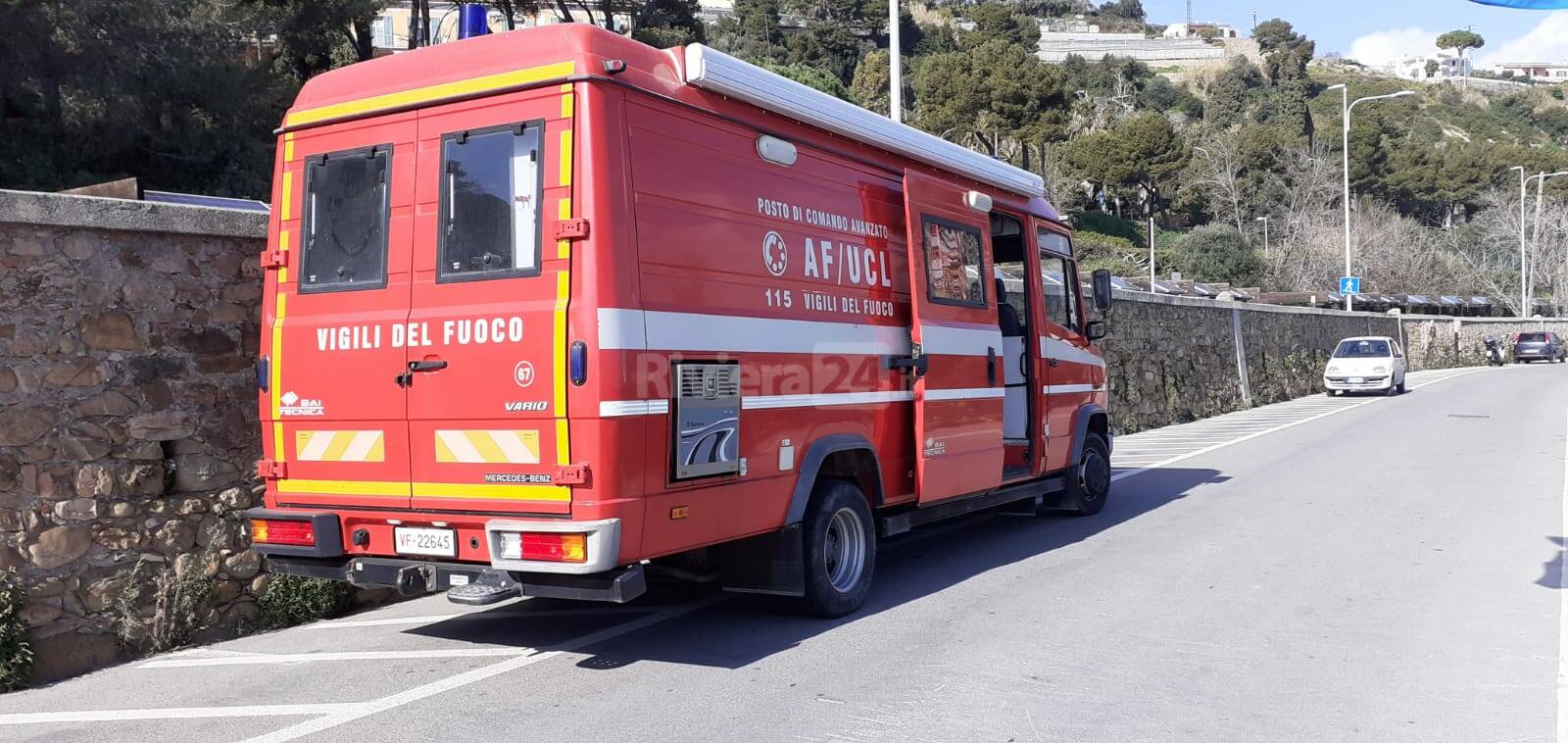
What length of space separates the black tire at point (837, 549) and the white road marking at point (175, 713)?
8.28 feet

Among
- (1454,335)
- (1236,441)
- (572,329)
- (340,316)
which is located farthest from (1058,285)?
(1454,335)

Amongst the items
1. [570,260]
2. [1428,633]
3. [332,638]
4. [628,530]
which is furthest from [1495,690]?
[332,638]

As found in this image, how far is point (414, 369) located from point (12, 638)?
2310mm

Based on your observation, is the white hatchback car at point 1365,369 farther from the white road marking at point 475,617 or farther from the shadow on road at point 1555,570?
the white road marking at point 475,617

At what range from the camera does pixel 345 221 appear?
20.4 ft

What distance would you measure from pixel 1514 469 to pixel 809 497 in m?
11.1

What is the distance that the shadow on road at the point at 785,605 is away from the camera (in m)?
6.49

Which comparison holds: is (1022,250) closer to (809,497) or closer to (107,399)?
(809,497)

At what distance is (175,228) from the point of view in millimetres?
6754

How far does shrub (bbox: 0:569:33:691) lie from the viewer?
5.79 metres

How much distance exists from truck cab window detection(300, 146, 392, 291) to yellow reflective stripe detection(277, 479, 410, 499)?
3.17 ft

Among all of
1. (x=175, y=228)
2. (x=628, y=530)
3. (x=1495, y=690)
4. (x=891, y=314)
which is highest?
(x=175, y=228)

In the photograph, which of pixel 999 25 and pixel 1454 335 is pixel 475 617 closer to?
pixel 1454 335

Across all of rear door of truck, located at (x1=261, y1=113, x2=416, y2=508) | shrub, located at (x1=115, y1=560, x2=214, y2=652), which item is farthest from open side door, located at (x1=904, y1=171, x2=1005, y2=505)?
shrub, located at (x1=115, y1=560, x2=214, y2=652)
